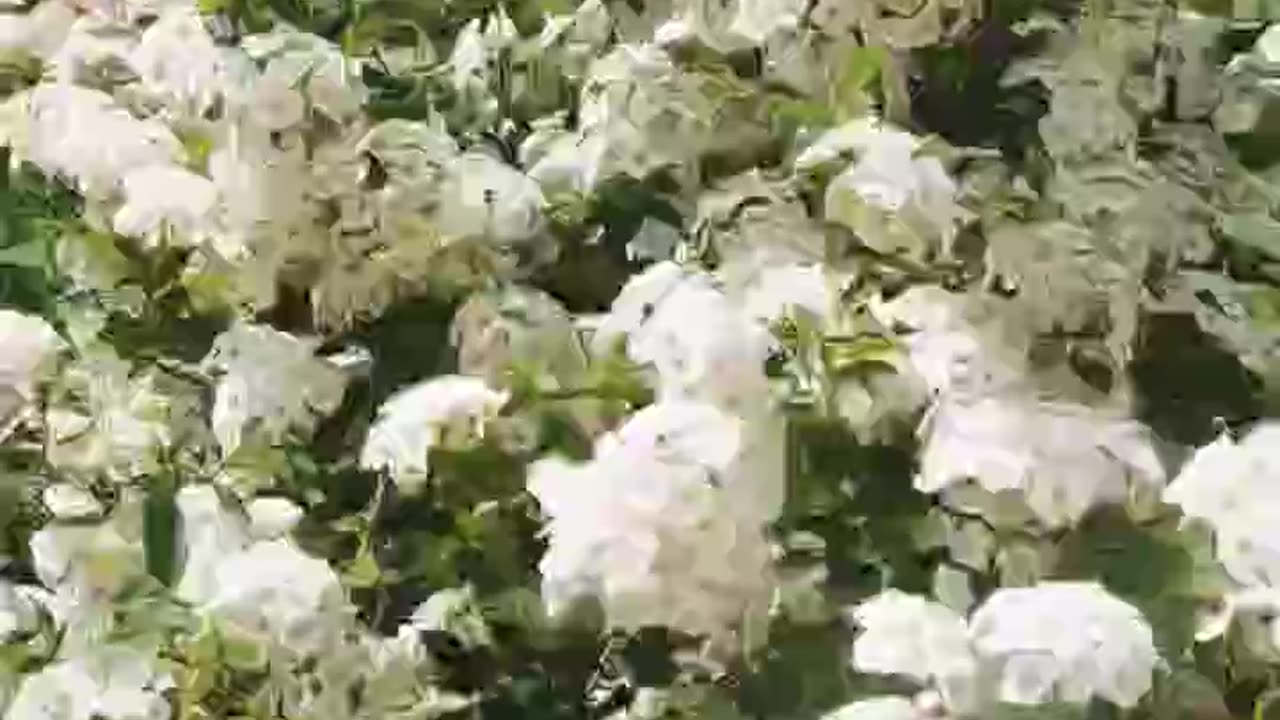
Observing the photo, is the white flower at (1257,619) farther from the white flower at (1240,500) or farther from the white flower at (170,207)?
the white flower at (170,207)

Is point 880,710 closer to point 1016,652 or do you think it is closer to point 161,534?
point 1016,652

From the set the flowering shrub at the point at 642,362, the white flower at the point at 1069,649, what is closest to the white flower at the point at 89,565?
the flowering shrub at the point at 642,362

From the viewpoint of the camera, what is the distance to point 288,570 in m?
1.07

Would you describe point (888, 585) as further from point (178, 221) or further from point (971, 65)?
point (178, 221)

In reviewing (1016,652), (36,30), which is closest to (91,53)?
(36,30)

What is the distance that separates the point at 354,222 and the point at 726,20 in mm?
247

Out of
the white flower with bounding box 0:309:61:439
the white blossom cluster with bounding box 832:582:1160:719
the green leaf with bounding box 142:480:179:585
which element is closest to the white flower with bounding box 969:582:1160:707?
the white blossom cluster with bounding box 832:582:1160:719

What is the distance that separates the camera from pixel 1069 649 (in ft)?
2.97

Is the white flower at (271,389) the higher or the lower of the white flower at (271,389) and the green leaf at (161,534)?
the higher

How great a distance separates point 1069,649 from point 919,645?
0.24 ft

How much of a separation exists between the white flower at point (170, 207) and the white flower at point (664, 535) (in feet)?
1.09

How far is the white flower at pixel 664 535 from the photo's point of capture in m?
0.98

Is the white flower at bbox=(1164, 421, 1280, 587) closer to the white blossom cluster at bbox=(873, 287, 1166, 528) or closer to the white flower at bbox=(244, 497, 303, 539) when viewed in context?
the white blossom cluster at bbox=(873, 287, 1166, 528)

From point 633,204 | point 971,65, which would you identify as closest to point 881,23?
point 971,65
